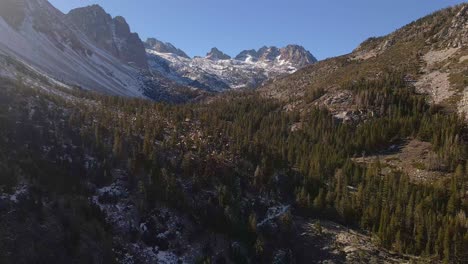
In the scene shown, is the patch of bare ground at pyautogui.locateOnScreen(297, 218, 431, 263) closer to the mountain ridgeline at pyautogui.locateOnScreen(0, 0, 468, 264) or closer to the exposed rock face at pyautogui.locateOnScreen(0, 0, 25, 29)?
the mountain ridgeline at pyautogui.locateOnScreen(0, 0, 468, 264)

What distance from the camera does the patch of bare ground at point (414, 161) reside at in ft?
257

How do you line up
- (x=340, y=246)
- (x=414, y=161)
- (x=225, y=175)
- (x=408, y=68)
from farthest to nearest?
1. (x=408, y=68)
2. (x=414, y=161)
3. (x=225, y=175)
4. (x=340, y=246)

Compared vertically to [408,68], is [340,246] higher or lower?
lower

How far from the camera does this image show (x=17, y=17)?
197 metres

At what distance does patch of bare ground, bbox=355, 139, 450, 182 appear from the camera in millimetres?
78188

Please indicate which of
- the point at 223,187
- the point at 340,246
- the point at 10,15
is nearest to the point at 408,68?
the point at 223,187

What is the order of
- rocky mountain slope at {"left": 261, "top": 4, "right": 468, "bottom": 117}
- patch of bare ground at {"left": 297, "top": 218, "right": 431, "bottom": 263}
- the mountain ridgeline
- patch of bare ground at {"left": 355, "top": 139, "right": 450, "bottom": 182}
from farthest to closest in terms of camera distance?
rocky mountain slope at {"left": 261, "top": 4, "right": 468, "bottom": 117} < patch of bare ground at {"left": 355, "top": 139, "right": 450, "bottom": 182} < patch of bare ground at {"left": 297, "top": 218, "right": 431, "bottom": 263} < the mountain ridgeline

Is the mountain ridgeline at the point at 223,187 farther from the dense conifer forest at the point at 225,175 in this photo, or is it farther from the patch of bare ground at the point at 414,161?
the patch of bare ground at the point at 414,161

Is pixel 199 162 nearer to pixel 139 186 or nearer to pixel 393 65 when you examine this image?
pixel 139 186

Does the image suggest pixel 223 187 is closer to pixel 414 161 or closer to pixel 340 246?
pixel 340 246

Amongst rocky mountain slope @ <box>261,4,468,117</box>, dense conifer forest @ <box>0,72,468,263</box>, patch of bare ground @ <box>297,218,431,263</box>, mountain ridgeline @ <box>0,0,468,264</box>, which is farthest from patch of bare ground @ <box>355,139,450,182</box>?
patch of bare ground @ <box>297,218,431,263</box>

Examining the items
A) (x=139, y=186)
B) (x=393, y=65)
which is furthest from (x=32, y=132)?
(x=393, y=65)

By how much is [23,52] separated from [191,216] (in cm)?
13724

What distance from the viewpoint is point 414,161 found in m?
85.0
